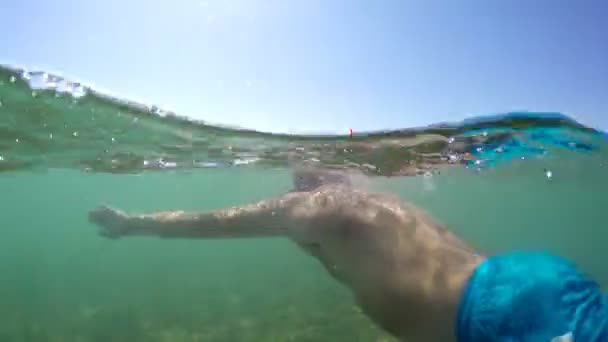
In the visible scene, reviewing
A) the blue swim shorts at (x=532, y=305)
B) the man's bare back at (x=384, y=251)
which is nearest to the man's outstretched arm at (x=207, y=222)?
the man's bare back at (x=384, y=251)

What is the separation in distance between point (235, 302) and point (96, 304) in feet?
24.1

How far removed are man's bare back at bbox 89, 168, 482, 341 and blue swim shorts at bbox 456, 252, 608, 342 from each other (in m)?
0.18

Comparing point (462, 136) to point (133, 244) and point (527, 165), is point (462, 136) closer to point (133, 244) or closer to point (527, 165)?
point (527, 165)

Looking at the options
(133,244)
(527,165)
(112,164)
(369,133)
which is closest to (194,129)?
(369,133)

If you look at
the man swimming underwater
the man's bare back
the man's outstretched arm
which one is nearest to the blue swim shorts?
the man swimming underwater

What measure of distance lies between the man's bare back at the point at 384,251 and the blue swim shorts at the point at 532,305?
175mm

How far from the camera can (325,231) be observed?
4.12 m

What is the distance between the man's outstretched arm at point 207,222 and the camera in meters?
4.85

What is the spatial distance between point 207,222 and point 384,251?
2.46 meters

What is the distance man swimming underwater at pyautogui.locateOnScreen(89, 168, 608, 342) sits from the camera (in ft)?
10.2

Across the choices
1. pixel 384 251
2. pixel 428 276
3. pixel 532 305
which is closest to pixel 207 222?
pixel 384 251

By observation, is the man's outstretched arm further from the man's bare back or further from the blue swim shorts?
the blue swim shorts

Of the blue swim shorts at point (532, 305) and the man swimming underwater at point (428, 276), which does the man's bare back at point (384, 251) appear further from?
the blue swim shorts at point (532, 305)

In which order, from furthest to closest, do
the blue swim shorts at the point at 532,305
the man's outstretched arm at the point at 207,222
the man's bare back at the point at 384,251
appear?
the man's outstretched arm at the point at 207,222 < the man's bare back at the point at 384,251 < the blue swim shorts at the point at 532,305
